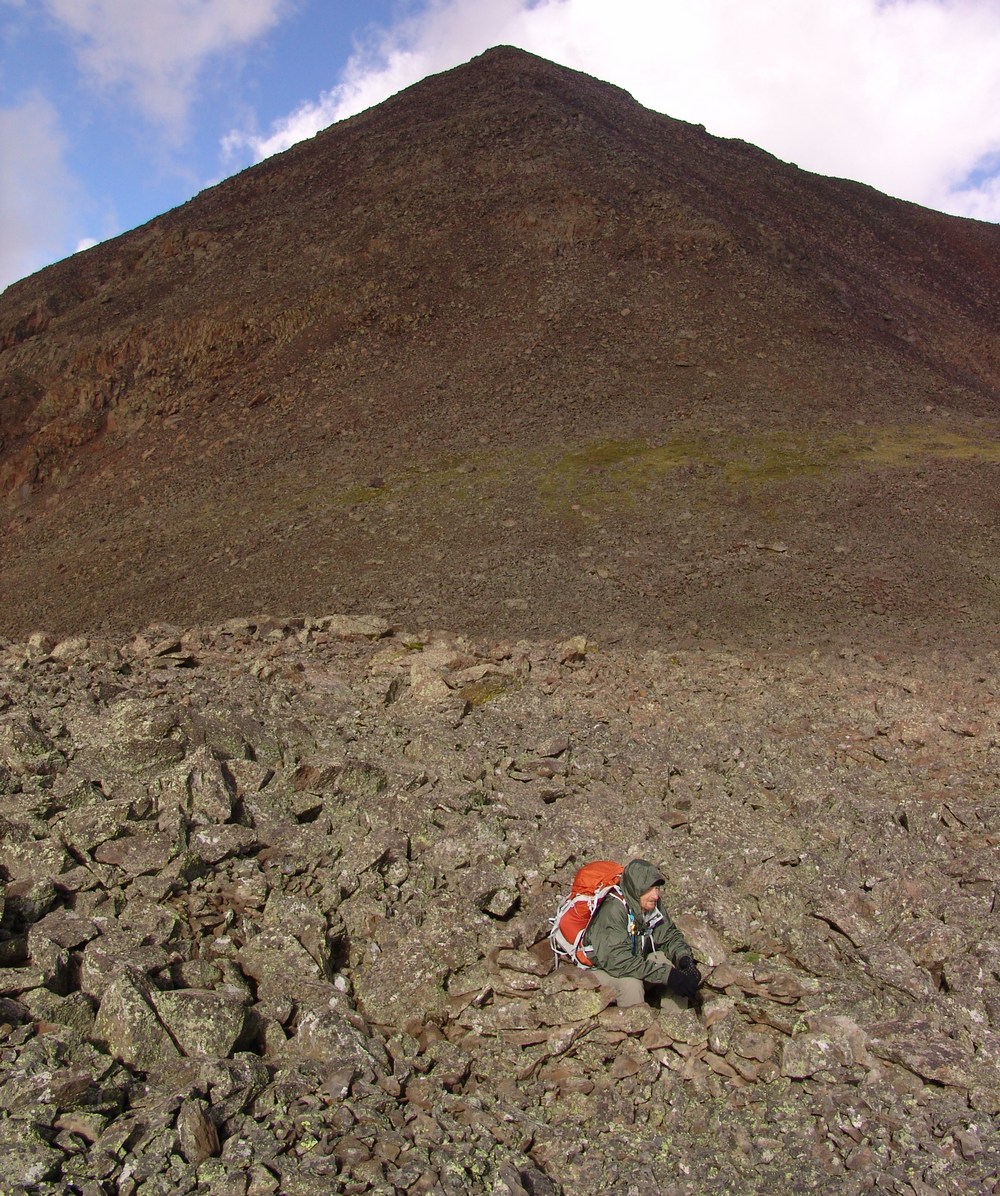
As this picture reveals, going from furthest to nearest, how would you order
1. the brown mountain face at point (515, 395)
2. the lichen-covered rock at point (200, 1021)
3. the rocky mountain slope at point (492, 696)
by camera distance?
the brown mountain face at point (515, 395) → the lichen-covered rock at point (200, 1021) → the rocky mountain slope at point (492, 696)

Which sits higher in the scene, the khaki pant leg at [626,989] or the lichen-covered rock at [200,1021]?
the lichen-covered rock at [200,1021]

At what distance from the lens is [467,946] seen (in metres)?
8.44

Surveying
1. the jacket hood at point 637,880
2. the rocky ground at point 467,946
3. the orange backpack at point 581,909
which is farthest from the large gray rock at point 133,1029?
the jacket hood at point 637,880

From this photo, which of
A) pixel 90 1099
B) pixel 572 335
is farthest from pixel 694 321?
pixel 90 1099

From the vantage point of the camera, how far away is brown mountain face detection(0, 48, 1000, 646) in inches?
866

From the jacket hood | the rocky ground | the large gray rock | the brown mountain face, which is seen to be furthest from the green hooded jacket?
the brown mountain face

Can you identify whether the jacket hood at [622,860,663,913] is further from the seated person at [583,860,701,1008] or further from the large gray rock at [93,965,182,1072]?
the large gray rock at [93,965,182,1072]

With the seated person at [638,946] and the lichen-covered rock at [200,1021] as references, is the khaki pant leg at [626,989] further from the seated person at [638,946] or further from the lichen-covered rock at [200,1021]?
the lichen-covered rock at [200,1021]

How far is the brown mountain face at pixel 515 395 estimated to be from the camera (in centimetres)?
2198

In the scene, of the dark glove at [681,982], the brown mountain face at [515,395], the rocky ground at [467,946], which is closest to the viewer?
the rocky ground at [467,946]

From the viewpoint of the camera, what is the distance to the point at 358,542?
24562mm

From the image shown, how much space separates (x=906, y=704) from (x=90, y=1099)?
12261mm

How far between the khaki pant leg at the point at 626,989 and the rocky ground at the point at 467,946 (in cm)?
15

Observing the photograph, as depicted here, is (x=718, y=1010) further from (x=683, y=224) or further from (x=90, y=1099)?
(x=683, y=224)
